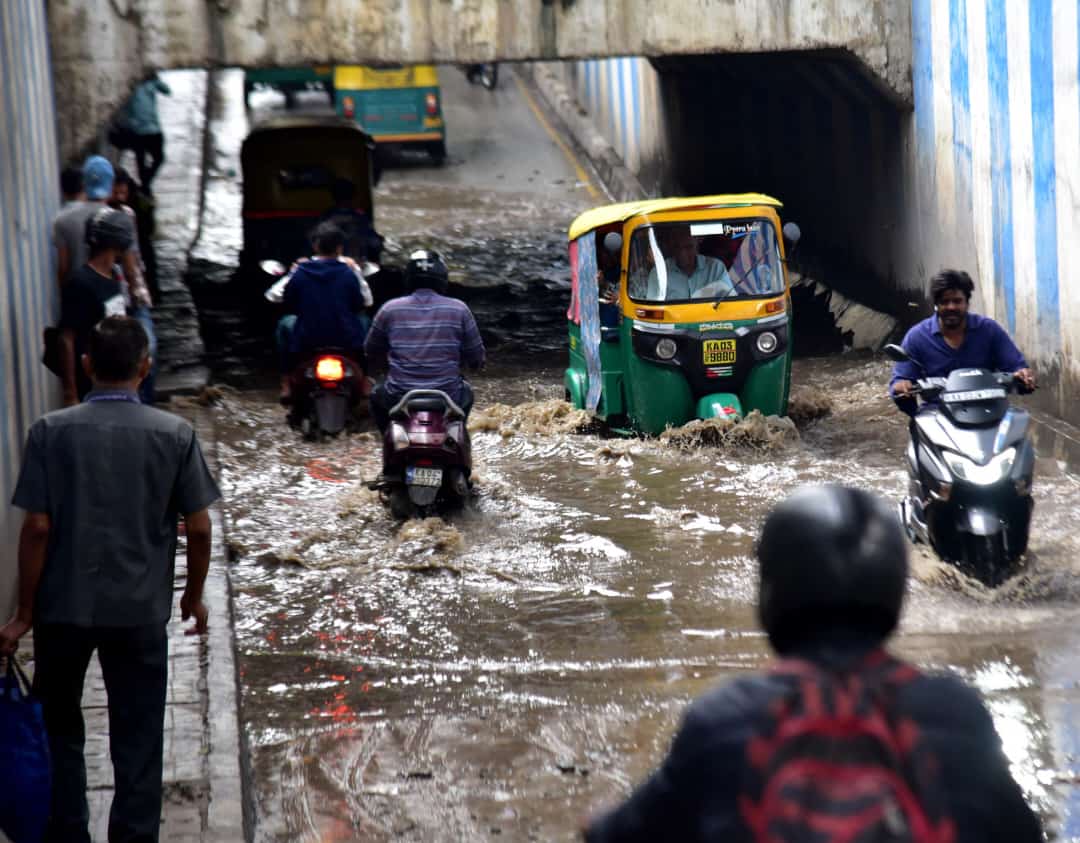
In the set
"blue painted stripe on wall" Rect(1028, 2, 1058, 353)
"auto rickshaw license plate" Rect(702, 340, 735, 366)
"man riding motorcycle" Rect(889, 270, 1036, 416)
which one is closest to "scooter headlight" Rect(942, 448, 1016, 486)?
"man riding motorcycle" Rect(889, 270, 1036, 416)

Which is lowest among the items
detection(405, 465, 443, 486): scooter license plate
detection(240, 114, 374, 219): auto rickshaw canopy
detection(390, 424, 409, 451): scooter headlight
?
detection(405, 465, 443, 486): scooter license plate

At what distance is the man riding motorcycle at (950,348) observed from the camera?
294 inches

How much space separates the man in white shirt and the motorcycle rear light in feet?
7.75

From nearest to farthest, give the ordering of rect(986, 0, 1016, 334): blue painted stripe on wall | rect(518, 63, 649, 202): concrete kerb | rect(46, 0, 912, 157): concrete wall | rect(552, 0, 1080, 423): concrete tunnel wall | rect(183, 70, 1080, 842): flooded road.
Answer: rect(183, 70, 1080, 842): flooded road
rect(552, 0, 1080, 423): concrete tunnel wall
rect(986, 0, 1016, 334): blue painted stripe on wall
rect(46, 0, 912, 157): concrete wall
rect(518, 63, 649, 202): concrete kerb

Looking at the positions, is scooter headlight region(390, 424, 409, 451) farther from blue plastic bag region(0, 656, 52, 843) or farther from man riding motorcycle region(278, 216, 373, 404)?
blue plastic bag region(0, 656, 52, 843)

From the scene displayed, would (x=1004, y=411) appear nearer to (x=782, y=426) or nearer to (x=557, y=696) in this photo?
(x=557, y=696)

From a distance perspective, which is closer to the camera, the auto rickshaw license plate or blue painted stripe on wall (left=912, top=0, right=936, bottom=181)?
the auto rickshaw license plate

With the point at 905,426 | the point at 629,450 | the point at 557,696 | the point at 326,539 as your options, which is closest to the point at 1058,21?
the point at 905,426

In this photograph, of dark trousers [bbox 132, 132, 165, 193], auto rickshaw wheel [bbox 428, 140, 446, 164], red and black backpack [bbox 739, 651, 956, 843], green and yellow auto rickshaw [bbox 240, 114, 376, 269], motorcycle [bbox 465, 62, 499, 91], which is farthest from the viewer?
motorcycle [bbox 465, 62, 499, 91]

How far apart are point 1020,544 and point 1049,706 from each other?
1431 millimetres

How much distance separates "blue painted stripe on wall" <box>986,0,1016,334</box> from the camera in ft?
40.7

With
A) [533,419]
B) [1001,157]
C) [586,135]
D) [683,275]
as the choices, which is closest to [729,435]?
[683,275]

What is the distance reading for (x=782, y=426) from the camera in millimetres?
11211

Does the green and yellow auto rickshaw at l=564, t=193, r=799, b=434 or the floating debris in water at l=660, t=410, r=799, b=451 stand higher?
the green and yellow auto rickshaw at l=564, t=193, r=799, b=434
